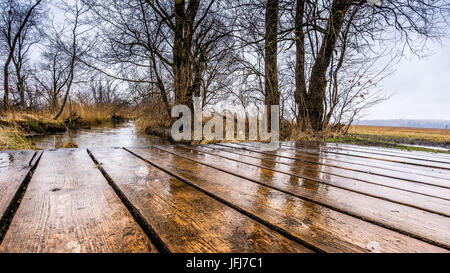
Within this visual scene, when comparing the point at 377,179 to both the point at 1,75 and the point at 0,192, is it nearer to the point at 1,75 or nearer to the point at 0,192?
the point at 0,192

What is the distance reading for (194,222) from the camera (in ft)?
2.16

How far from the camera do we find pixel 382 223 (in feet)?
2.24

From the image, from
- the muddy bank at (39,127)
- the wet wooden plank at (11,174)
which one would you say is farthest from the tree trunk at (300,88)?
the muddy bank at (39,127)

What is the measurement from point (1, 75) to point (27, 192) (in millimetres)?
14062

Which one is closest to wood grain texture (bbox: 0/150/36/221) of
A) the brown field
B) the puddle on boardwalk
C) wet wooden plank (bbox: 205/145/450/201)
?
wet wooden plank (bbox: 205/145/450/201)

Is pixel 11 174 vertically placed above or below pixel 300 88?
below

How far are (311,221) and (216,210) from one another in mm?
311

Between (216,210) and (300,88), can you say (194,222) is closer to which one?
(216,210)

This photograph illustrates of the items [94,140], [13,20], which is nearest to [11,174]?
[94,140]

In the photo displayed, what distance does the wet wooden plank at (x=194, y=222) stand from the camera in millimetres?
540

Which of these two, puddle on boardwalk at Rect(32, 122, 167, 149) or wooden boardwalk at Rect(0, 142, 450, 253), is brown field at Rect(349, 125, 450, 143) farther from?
puddle on boardwalk at Rect(32, 122, 167, 149)

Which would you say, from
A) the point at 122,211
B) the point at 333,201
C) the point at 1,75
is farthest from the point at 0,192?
the point at 1,75
